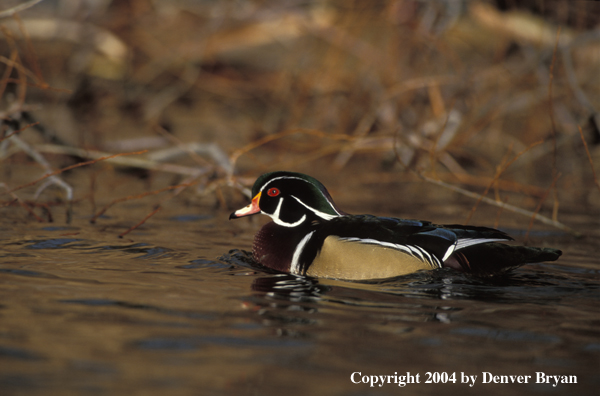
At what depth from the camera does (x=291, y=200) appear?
5.30m

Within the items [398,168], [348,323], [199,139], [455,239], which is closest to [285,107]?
[199,139]

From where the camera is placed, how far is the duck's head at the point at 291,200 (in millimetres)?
5246

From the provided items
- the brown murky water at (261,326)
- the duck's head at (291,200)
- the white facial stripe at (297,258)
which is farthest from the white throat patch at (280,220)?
the brown murky water at (261,326)

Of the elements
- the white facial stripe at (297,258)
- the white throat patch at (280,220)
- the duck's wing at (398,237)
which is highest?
the white throat patch at (280,220)

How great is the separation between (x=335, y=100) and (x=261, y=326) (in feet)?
25.8

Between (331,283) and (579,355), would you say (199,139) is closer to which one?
(331,283)

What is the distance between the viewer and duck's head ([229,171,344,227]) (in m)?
5.25

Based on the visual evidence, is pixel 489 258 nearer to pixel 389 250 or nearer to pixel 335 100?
pixel 389 250

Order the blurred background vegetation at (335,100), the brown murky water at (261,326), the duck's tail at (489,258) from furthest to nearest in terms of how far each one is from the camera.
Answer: the blurred background vegetation at (335,100)
the duck's tail at (489,258)
the brown murky water at (261,326)

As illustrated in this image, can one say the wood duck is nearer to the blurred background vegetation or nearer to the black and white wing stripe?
the black and white wing stripe

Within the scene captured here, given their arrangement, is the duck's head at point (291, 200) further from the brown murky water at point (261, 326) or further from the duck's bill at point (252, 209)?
the brown murky water at point (261, 326)

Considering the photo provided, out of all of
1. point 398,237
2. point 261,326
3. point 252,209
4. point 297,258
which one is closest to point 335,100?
point 252,209

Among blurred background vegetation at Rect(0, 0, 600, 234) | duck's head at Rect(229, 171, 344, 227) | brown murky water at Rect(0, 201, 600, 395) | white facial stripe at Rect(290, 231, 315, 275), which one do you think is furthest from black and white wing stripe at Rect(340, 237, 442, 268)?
blurred background vegetation at Rect(0, 0, 600, 234)

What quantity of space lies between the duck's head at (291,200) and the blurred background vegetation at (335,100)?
5.01 ft
